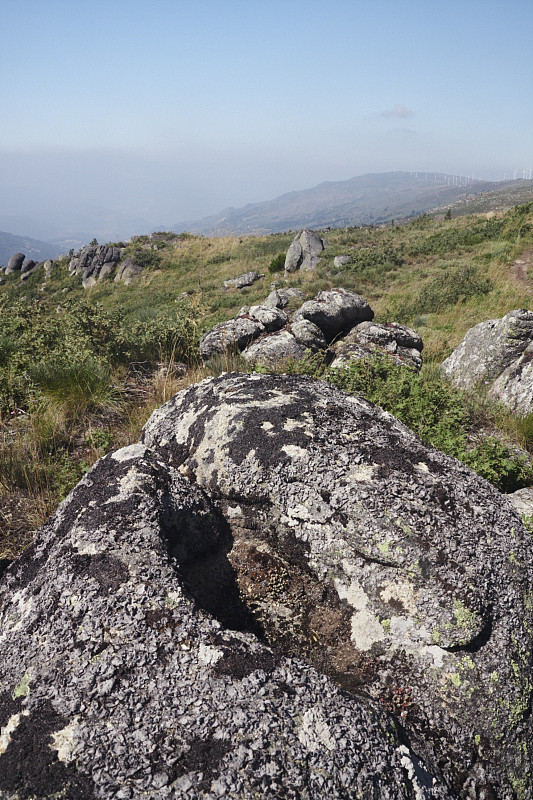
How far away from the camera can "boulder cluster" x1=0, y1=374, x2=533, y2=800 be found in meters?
1.69

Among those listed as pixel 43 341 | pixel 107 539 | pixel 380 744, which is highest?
pixel 43 341

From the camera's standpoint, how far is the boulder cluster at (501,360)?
736 cm

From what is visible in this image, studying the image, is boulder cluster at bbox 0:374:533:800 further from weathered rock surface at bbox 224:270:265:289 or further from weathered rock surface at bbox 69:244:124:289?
weathered rock surface at bbox 69:244:124:289

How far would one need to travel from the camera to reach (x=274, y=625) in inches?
102

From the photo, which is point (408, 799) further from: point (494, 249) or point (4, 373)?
point (494, 249)

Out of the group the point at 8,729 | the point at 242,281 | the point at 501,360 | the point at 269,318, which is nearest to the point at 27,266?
the point at 242,281

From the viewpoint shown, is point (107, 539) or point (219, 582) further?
point (219, 582)

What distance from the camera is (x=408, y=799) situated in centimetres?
176

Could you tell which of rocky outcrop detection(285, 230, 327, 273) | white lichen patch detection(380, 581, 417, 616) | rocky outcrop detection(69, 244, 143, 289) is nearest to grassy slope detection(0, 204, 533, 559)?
rocky outcrop detection(285, 230, 327, 273)

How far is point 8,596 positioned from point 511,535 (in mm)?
3021

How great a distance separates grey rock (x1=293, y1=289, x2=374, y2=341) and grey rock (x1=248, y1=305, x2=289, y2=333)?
562 millimetres

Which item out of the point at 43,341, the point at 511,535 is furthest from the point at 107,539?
the point at 43,341

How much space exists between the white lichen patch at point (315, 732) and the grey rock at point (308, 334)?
24.6 ft

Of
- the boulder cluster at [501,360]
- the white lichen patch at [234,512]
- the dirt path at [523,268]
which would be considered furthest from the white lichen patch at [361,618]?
the dirt path at [523,268]
